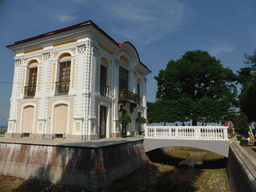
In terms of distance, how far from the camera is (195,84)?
28.6 metres

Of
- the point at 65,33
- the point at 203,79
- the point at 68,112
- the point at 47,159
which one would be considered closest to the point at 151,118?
the point at 203,79

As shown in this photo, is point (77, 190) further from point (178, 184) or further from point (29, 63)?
point (29, 63)

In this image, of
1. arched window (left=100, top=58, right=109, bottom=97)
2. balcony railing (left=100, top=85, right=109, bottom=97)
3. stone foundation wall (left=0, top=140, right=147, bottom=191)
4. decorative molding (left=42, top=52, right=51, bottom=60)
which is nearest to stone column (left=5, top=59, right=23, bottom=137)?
decorative molding (left=42, top=52, right=51, bottom=60)

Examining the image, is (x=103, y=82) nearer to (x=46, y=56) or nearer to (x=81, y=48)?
(x=81, y=48)

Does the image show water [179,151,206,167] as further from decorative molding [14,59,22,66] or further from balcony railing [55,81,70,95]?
decorative molding [14,59,22,66]

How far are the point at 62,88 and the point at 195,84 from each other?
66.9 ft

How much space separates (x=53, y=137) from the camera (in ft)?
49.1

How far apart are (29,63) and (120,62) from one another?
8679 mm

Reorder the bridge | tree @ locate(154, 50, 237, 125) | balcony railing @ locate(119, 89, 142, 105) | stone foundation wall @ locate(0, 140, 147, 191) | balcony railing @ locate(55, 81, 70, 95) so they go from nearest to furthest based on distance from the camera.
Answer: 1. stone foundation wall @ locate(0, 140, 147, 191)
2. the bridge
3. balcony railing @ locate(55, 81, 70, 95)
4. balcony railing @ locate(119, 89, 142, 105)
5. tree @ locate(154, 50, 237, 125)

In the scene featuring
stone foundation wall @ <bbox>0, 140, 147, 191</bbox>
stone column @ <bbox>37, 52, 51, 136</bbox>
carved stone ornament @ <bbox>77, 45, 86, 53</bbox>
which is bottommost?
stone foundation wall @ <bbox>0, 140, 147, 191</bbox>

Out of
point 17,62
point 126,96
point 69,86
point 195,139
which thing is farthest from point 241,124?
point 17,62

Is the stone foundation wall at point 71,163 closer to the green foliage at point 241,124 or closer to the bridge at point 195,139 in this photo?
the bridge at point 195,139

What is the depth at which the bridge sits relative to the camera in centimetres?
1171

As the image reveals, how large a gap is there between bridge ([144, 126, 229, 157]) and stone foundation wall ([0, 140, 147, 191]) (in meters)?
2.32
